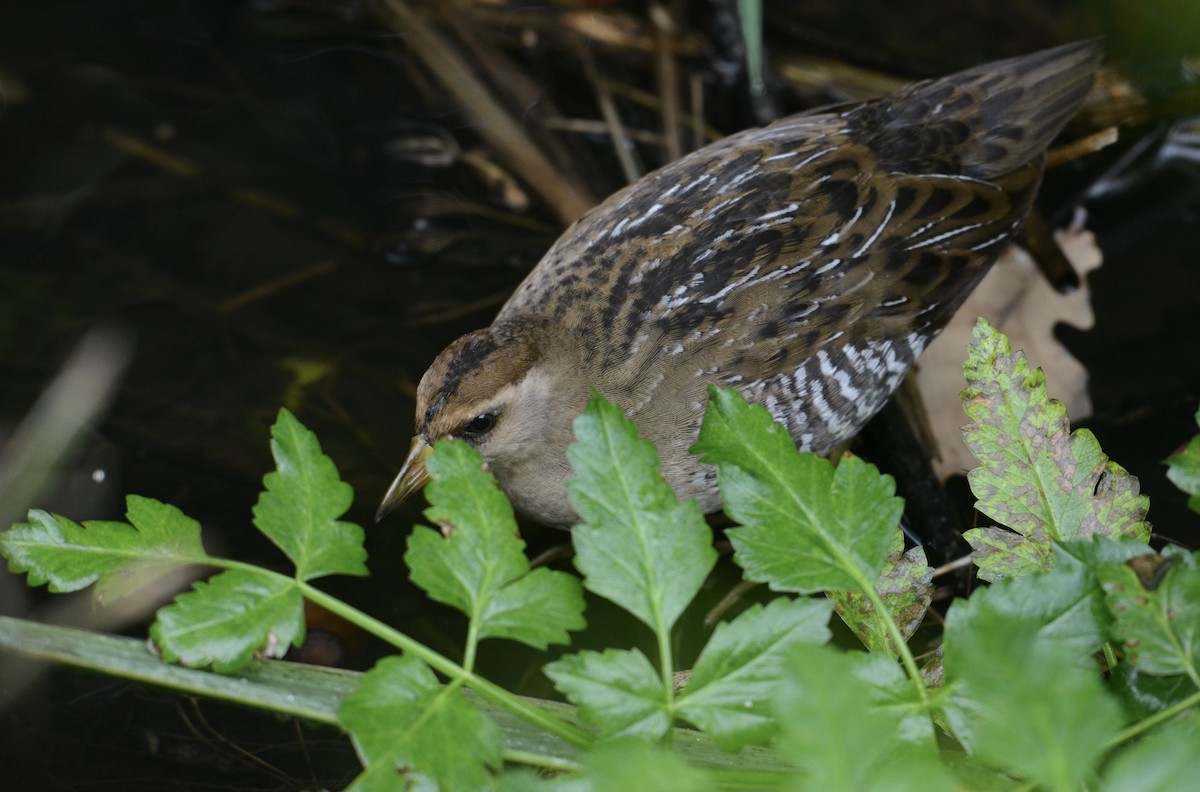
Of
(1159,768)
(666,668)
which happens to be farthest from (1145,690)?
(666,668)

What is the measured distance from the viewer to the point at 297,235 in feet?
12.5

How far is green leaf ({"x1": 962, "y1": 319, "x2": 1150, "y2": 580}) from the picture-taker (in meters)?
2.12

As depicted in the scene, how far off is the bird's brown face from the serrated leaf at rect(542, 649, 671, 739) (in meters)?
1.08

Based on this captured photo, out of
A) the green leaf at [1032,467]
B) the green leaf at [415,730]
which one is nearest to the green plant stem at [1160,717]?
the green leaf at [1032,467]

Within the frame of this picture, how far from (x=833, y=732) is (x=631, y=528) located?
544 millimetres

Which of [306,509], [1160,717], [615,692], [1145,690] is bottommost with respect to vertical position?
[1145,690]

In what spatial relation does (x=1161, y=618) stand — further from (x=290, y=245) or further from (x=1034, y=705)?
(x=290, y=245)

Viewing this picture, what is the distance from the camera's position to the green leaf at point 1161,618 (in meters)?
1.76

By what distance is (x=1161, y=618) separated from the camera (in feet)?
5.79

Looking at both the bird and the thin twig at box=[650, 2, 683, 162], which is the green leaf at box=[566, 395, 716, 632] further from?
the thin twig at box=[650, 2, 683, 162]

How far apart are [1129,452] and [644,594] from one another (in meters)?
2.03

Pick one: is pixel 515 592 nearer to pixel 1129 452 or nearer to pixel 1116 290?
pixel 1129 452

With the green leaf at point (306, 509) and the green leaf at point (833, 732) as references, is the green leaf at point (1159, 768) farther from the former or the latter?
the green leaf at point (306, 509)

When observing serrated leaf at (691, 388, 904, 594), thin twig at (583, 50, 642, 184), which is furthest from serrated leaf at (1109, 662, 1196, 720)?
thin twig at (583, 50, 642, 184)
